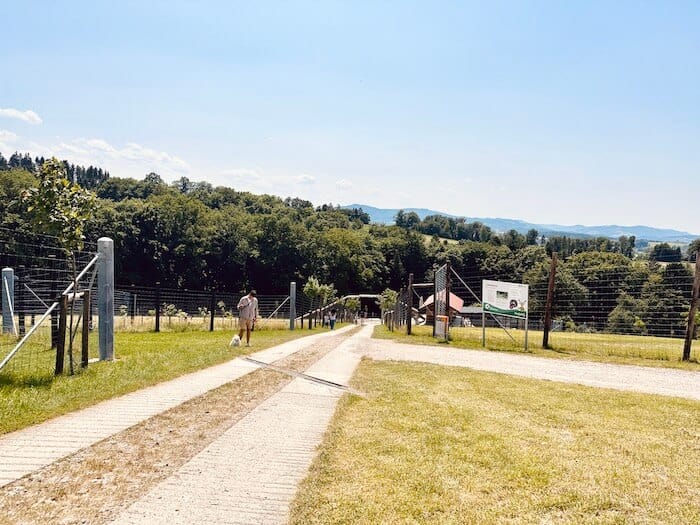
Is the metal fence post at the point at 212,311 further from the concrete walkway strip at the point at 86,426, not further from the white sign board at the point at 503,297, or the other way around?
the concrete walkway strip at the point at 86,426

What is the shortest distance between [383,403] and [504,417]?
1.54 meters

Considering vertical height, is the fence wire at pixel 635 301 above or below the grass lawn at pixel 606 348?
above

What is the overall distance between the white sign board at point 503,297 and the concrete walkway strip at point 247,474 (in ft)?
33.6

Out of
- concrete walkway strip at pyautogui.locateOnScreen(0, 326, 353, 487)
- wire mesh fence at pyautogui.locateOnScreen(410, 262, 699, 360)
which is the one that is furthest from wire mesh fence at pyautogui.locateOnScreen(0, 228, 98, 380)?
wire mesh fence at pyautogui.locateOnScreen(410, 262, 699, 360)

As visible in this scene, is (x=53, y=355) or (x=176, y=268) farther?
(x=176, y=268)

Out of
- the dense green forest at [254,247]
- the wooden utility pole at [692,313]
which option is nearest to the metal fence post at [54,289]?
the wooden utility pole at [692,313]

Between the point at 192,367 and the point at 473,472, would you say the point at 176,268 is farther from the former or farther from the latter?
the point at 473,472

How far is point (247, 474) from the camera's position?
4.29 metres

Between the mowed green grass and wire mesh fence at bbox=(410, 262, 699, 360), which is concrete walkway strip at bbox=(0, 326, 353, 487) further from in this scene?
wire mesh fence at bbox=(410, 262, 699, 360)

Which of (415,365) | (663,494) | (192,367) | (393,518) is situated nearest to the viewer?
(393,518)

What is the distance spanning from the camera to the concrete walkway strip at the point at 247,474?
3.51 meters

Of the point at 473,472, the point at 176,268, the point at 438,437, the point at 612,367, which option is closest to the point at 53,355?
the point at 438,437

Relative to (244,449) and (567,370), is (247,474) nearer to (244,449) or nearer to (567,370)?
(244,449)

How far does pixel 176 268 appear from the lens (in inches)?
3472
